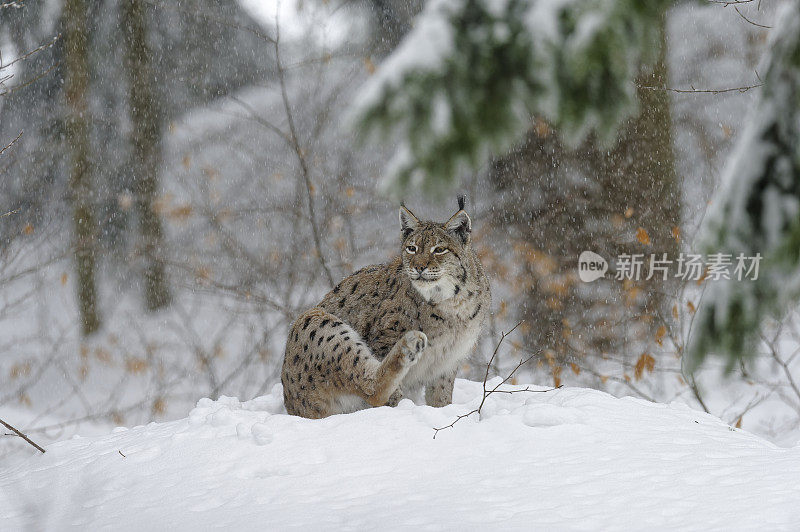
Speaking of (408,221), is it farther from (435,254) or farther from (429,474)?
(429,474)

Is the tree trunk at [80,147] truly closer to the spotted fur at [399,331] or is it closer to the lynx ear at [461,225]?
the spotted fur at [399,331]

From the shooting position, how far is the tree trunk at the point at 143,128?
1420cm

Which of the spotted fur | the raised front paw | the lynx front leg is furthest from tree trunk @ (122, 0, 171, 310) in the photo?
the raised front paw

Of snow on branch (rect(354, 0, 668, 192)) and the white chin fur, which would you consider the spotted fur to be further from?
snow on branch (rect(354, 0, 668, 192))

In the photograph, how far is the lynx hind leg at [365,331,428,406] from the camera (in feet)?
16.0

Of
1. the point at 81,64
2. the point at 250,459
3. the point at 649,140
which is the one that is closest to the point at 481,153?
the point at 250,459

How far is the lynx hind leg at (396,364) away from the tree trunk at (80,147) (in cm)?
993

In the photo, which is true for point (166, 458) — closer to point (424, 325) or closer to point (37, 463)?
point (37, 463)

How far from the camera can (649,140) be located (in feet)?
30.9

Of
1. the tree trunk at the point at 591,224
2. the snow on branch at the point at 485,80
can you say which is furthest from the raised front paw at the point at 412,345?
the tree trunk at the point at 591,224

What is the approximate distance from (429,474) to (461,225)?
1.85 metres

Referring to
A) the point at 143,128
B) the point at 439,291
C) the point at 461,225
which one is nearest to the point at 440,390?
the point at 439,291

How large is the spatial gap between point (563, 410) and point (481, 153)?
2.50 meters

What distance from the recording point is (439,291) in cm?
525
